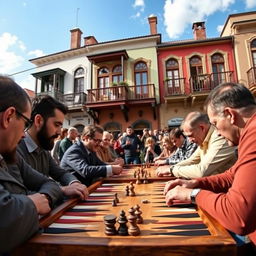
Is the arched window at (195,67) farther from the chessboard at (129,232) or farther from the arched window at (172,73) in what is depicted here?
the chessboard at (129,232)

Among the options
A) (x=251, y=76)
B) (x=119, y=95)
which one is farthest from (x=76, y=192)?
(x=251, y=76)

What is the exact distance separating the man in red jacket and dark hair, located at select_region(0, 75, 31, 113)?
1135mm

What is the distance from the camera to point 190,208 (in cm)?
144

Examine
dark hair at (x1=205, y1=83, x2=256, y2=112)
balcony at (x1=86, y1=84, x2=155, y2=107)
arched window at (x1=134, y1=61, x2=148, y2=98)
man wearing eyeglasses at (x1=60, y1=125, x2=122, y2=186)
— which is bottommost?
man wearing eyeglasses at (x1=60, y1=125, x2=122, y2=186)

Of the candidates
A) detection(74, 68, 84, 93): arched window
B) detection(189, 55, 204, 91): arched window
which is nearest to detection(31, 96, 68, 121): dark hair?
detection(189, 55, 204, 91): arched window

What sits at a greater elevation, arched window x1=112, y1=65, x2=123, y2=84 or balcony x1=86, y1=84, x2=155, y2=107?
arched window x1=112, y1=65, x2=123, y2=84

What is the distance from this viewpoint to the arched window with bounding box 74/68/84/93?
51.8ft

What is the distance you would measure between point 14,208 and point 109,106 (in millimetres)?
13172

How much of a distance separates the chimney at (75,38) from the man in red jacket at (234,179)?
17380 mm

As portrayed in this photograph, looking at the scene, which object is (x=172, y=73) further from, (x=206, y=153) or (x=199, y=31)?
(x=206, y=153)

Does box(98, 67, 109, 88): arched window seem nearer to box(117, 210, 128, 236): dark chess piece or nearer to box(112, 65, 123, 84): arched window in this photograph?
box(112, 65, 123, 84): arched window

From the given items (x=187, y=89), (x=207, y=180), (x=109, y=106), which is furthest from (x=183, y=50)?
(x=207, y=180)

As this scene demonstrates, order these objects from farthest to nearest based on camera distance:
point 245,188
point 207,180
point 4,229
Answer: point 207,180 → point 245,188 → point 4,229

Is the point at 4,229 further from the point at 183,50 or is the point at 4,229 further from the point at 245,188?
the point at 183,50
